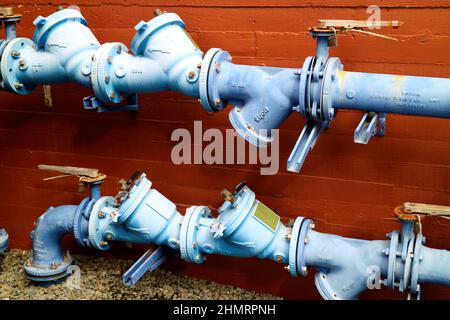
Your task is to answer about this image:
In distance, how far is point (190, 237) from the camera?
10.5 feet

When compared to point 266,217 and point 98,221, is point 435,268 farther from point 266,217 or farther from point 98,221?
point 98,221

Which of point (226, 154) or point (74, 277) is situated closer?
point (226, 154)

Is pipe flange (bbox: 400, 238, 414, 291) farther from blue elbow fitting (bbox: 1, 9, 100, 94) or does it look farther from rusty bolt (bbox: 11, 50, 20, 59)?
rusty bolt (bbox: 11, 50, 20, 59)

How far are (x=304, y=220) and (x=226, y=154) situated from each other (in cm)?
61

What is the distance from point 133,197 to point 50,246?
808 mm

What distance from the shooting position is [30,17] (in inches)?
149

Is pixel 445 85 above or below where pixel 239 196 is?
above

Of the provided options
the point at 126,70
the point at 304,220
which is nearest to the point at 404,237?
the point at 304,220

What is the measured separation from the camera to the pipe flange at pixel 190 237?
3.22 m

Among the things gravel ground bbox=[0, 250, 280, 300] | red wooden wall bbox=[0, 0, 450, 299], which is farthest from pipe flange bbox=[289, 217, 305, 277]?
gravel ground bbox=[0, 250, 280, 300]

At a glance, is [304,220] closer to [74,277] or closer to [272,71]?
[272,71]

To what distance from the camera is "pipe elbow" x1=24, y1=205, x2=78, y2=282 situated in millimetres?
3627

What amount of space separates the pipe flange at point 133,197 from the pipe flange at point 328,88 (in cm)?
101

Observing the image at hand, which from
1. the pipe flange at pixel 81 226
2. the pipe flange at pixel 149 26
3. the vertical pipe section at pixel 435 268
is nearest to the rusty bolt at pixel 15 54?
the pipe flange at pixel 149 26
